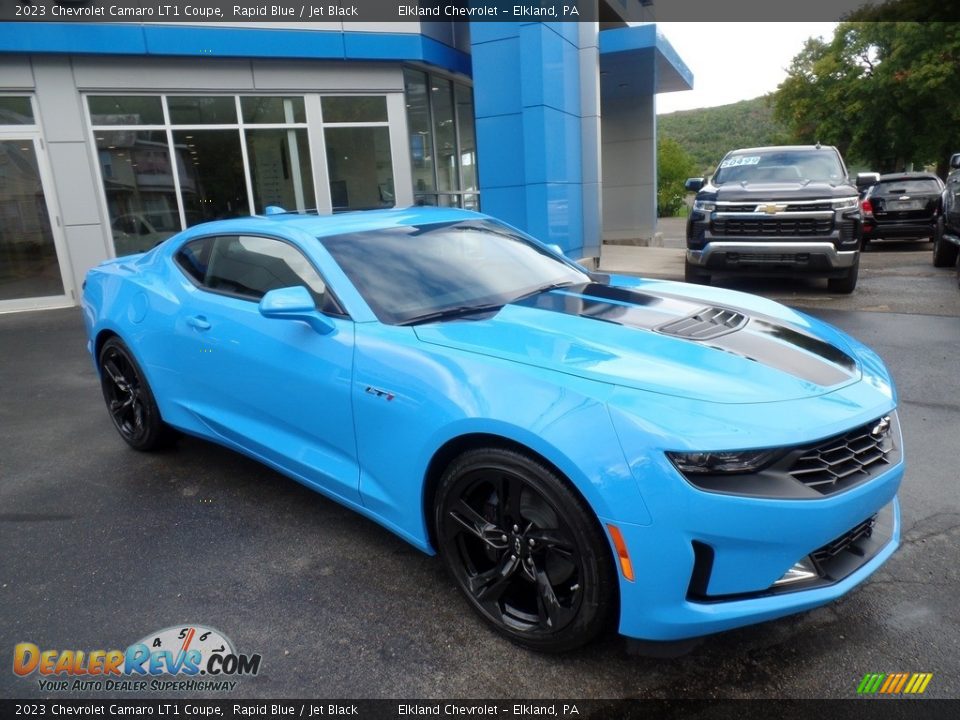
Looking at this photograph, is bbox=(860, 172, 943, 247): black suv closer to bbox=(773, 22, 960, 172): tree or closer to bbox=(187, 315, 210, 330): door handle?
bbox=(187, 315, 210, 330): door handle

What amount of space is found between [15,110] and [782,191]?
35.6 ft

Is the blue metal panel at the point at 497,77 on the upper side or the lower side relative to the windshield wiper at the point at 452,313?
upper

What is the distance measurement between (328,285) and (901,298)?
26.7 ft

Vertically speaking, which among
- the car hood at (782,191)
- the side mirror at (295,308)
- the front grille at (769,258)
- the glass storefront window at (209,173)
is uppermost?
the glass storefront window at (209,173)

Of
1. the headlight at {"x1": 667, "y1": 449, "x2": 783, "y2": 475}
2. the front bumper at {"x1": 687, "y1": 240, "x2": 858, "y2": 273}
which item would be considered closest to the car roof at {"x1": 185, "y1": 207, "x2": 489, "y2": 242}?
the headlight at {"x1": 667, "y1": 449, "x2": 783, "y2": 475}

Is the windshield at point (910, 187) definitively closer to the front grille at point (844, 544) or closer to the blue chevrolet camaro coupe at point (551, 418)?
the blue chevrolet camaro coupe at point (551, 418)

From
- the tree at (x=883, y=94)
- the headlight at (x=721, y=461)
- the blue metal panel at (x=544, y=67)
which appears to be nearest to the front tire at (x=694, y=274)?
the blue metal panel at (x=544, y=67)

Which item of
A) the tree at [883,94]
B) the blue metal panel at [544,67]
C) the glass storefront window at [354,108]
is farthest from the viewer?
the tree at [883,94]

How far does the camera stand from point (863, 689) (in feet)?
7.20

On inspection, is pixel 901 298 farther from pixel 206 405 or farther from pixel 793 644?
pixel 206 405

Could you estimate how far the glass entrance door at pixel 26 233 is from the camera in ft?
34.3

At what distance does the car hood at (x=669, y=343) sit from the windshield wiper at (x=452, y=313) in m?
0.07

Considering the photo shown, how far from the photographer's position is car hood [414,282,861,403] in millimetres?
2230

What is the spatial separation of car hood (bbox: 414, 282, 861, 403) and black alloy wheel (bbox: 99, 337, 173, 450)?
90.4 inches
